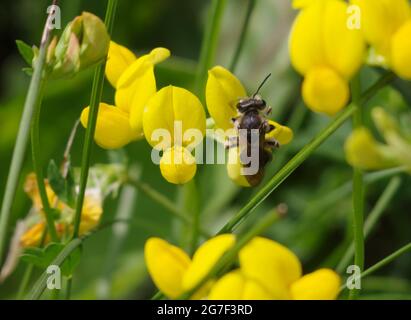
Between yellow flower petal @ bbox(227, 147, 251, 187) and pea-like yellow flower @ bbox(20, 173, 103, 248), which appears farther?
pea-like yellow flower @ bbox(20, 173, 103, 248)

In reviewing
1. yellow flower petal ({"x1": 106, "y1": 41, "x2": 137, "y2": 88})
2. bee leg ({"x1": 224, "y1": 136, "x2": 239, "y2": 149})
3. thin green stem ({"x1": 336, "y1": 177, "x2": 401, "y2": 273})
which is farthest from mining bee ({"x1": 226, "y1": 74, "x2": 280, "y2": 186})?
thin green stem ({"x1": 336, "y1": 177, "x2": 401, "y2": 273})

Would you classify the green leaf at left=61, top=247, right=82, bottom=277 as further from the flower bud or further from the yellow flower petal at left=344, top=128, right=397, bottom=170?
the yellow flower petal at left=344, top=128, right=397, bottom=170

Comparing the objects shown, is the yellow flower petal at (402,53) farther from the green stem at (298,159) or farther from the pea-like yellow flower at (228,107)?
the pea-like yellow flower at (228,107)

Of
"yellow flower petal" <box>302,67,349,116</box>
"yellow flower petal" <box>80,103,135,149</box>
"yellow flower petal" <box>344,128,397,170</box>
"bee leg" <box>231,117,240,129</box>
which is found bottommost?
"yellow flower petal" <box>344,128,397,170</box>

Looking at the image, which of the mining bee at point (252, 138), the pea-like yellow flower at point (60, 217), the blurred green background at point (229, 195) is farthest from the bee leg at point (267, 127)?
the blurred green background at point (229, 195)

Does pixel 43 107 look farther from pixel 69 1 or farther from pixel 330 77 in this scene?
pixel 330 77

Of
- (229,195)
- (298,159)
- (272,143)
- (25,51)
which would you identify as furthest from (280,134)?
(229,195)
